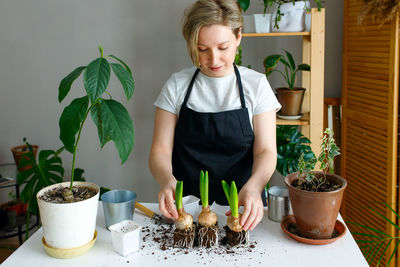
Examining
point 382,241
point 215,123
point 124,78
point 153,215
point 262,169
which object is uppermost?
point 124,78

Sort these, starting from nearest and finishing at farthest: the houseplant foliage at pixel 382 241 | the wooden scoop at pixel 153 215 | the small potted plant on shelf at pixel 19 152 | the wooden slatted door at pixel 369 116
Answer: the wooden scoop at pixel 153 215, the houseplant foliage at pixel 382 241, the wooden slatted door at pixel 369 116, the small potted plant on shelf at pixel 19 152

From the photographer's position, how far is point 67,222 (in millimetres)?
1177

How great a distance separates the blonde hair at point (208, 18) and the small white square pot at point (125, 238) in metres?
0.72

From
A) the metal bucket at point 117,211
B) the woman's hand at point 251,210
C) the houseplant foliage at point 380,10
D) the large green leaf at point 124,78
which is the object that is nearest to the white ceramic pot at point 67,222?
the metal bucket at point 117,211

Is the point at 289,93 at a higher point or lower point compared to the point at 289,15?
lower

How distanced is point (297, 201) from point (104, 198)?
2.08 feet

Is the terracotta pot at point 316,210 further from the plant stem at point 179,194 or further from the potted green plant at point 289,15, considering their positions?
the potted green plant at point 289,15

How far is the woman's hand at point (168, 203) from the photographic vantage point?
130cm

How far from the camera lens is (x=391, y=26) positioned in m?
2.17

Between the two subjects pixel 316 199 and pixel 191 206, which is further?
pixel 191 206

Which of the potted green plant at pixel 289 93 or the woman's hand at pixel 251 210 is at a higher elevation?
the potted green plant at pixel 289 93

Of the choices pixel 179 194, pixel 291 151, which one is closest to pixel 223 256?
pixel 179 194

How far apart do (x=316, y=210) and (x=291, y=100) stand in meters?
1.22

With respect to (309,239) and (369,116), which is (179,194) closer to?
(309,239)
